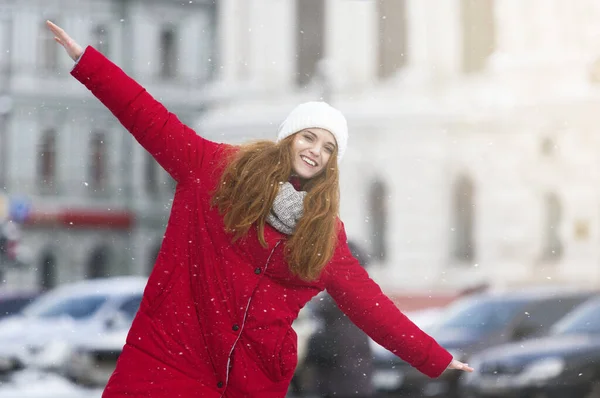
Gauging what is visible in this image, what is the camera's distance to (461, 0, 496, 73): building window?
461 inches

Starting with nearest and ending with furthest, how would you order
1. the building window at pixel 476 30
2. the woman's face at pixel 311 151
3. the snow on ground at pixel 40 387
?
the woman's face at pixel 311 151 < the snow on ground at pixel 40 387 < the building window at pixel 476 30

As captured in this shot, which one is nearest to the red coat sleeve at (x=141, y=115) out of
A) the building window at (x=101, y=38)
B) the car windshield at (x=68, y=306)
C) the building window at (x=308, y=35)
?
the car windshield at (x=68, y=306)

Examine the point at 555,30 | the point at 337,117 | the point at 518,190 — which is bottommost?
the point at 337,117

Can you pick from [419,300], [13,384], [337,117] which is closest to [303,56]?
[419,300]

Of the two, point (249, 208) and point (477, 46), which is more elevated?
point (477, 46)

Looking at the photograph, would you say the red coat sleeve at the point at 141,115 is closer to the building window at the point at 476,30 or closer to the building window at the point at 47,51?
the building window at the point at 476,30

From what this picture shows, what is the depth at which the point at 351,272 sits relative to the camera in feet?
7.72

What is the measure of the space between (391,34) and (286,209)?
11071mm

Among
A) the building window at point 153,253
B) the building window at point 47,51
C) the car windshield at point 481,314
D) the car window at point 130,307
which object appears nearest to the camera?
the car windshield at point 481,314

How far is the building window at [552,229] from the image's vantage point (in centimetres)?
1050

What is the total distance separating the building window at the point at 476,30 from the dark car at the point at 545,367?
17.9 ft

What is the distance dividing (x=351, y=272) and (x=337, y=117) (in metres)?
0.35

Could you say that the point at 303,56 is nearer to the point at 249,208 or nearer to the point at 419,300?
the point at 419,300

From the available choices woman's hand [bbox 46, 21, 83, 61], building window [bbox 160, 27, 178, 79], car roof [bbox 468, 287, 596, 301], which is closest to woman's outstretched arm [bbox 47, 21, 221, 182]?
woman's hand [bbox 46, 21, 83, 61]
